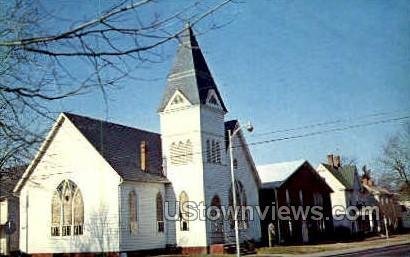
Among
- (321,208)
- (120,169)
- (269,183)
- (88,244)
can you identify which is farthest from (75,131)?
(321,208)

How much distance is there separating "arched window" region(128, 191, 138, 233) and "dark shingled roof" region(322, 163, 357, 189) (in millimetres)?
39224

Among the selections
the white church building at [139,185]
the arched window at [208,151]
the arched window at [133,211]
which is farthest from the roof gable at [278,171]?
the arched window at [133,211]

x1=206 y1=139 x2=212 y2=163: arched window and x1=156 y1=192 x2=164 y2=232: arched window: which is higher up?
x1=206 y1=139 x2=212 y2=163: arched window

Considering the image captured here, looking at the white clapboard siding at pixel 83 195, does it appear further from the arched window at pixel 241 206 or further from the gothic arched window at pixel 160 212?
the arched window at pixel 241 206

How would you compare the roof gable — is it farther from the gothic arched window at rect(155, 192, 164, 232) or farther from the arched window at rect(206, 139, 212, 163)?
the gothic arched window at rect(155, 192, 164, 232)

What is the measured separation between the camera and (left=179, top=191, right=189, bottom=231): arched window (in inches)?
1382

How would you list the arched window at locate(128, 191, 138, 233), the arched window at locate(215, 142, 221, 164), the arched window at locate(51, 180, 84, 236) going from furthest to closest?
the arched window at locate(215, 142, 221, 164), the arched window at locate(51, 180, 84, 236), the arched window at locate(128, 191, 138, 233)

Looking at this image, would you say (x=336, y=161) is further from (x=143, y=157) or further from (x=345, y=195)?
(x=143, y=157)

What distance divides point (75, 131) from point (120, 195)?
5.59 metres

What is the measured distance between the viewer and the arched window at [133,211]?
3272cm

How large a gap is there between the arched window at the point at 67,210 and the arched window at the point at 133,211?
10.3ft

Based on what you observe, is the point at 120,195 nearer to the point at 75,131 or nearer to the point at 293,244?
the point at 75,131

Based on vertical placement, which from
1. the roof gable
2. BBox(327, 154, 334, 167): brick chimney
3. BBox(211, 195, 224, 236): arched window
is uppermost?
BBox(327, 154, 334, 167): brick chimney

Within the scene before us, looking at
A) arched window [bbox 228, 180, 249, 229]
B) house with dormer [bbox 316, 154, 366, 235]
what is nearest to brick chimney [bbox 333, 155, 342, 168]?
house with dormer [bbox 316, 154, 366, 235]
